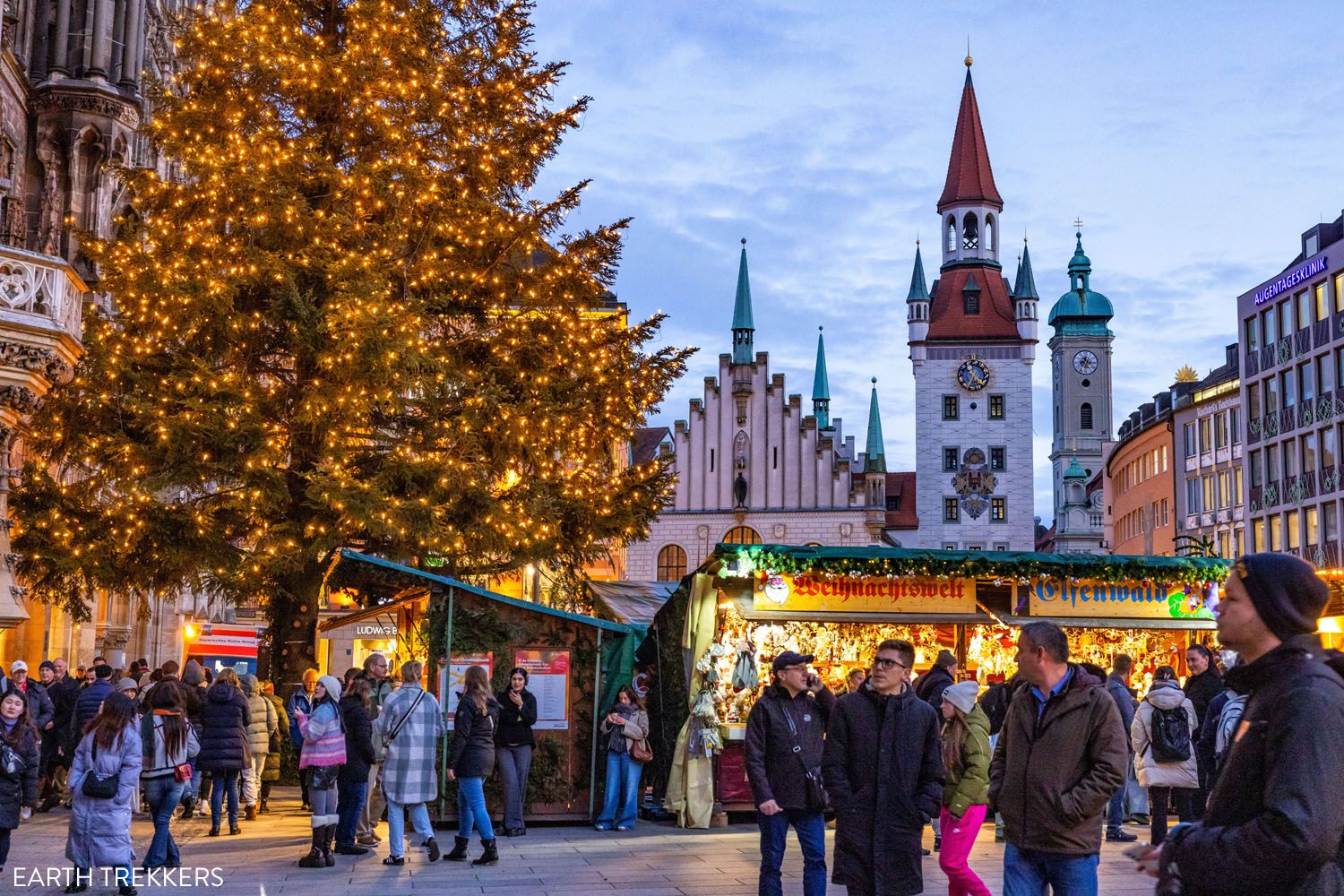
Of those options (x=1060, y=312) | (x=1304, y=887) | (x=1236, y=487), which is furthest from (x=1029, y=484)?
(x=1304, y=887)

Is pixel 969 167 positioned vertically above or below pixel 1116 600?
above

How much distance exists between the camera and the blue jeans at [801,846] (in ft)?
25.0

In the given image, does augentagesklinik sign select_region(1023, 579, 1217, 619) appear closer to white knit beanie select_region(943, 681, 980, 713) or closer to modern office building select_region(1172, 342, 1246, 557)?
white knit beanie select_region(943, 681, 980, 713)

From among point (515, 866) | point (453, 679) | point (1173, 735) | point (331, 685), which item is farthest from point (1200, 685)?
point (331, 685)

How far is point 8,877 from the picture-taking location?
1012 centimetres

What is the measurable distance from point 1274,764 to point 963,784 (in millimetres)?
5152

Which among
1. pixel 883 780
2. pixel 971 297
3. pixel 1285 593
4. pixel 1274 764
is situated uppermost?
pixel 971 297

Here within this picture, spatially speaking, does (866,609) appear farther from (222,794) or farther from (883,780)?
(883,780)

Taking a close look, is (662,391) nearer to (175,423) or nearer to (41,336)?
(175,423)

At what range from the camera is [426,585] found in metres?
14.2

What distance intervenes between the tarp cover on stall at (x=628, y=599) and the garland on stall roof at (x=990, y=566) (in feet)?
12.3

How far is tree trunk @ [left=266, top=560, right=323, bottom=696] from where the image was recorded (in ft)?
55.3

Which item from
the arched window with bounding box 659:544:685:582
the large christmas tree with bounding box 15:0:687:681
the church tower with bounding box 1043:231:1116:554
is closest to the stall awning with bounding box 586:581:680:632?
the large christmas tree with bounding box 15:0:687:681

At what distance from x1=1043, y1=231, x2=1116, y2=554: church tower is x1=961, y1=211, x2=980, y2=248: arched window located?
4801 centimetres
